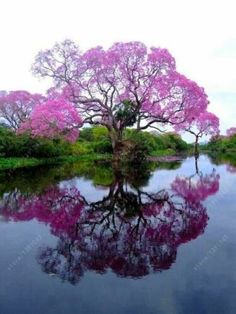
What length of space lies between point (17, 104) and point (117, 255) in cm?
4019

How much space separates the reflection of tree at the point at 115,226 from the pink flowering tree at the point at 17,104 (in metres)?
30.3

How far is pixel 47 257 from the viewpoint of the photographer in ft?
22.7

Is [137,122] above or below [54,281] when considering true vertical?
above

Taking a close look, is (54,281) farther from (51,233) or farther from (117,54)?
(117,54)

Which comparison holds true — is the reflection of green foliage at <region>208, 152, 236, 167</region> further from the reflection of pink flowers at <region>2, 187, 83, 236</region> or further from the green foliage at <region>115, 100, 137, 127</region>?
the reflection of pink flowers at <region>2, 187, 83, 236</region>

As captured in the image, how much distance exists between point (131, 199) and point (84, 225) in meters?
3.94

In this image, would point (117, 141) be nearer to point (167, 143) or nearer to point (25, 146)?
point (25, 146)

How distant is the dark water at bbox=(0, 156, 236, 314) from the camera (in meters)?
5.11

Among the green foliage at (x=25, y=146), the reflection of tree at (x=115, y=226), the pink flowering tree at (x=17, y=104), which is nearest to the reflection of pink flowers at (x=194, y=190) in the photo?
the reflection of tree at (x=115, y=226)

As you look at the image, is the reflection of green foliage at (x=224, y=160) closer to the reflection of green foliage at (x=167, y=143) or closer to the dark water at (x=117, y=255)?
the reflection of green foliage at (x=167, y=143)

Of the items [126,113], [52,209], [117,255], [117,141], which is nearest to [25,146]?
[117,141]

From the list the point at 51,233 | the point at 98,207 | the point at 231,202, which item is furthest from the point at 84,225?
the point at 231,202

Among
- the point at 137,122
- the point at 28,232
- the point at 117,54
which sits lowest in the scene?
the point at 28,232

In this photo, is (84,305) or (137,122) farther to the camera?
(137,122)
